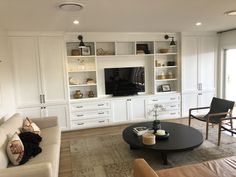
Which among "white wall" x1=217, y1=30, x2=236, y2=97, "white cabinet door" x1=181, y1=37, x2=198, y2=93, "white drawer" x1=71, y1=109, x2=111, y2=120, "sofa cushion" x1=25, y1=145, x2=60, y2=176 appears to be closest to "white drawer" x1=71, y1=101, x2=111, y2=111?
"white drawer" x1=71, y1=109, x2=111, y2=120

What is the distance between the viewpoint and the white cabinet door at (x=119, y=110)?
519 cm

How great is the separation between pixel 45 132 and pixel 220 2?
3349 mm

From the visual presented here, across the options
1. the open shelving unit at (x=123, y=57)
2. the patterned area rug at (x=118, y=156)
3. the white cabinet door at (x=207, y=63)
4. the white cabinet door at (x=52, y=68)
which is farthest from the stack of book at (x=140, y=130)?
the white cabinet door at (x=207, y=63)

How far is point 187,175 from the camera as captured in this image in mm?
1926

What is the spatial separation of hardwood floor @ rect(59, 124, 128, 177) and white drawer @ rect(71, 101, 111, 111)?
535 millimetres

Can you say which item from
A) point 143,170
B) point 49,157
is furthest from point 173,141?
point 49,157

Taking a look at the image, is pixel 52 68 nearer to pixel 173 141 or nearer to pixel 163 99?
pixel 163 99

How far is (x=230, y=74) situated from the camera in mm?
5996

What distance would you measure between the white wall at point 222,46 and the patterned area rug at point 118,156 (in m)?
2.12

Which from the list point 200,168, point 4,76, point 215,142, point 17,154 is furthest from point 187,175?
point 4,76

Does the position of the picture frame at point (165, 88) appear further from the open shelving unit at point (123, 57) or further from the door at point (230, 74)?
the door at point (230, 74)

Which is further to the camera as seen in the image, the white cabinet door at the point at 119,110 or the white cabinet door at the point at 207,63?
the white cabinet door at the point at 207,63

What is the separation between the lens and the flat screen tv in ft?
17.4

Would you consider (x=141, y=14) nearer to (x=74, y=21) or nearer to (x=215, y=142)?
(x=74, y=21)
